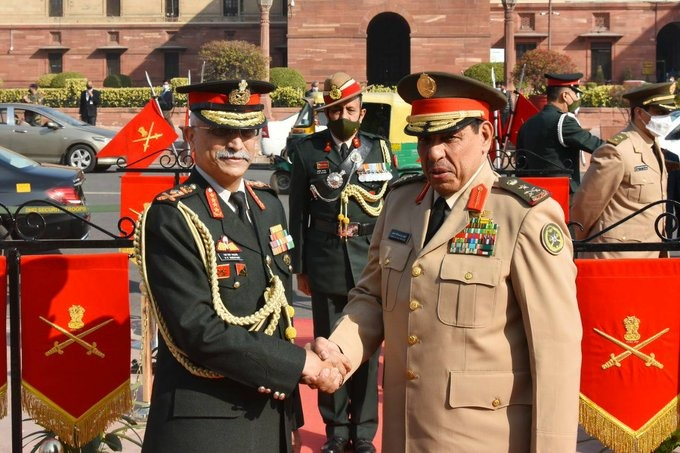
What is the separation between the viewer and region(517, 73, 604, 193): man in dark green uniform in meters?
8.47

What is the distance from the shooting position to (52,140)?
911 inches

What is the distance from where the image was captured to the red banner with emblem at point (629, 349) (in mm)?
4918

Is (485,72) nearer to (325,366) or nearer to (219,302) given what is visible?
(325,366)

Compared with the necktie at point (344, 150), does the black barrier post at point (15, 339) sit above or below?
below

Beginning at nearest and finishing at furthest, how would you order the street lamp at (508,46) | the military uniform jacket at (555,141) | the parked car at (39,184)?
the military uniform jacket at (555,141), the parked car at (39,184), the street lamp at (508,46)

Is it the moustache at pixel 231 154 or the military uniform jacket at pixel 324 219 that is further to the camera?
the military uniform jacket at pixel 324 219

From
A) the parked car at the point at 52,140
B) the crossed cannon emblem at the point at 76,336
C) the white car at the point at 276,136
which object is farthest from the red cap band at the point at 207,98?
the white car at the point at 276,136

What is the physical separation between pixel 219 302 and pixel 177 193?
1.27 ft

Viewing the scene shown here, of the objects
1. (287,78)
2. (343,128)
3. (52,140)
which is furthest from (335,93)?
(287,78)

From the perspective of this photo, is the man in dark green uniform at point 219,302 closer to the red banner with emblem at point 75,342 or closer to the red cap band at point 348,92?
the red banner with emblem at point 75,342

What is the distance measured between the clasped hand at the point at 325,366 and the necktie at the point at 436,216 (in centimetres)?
48

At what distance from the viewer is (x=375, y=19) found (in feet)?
162

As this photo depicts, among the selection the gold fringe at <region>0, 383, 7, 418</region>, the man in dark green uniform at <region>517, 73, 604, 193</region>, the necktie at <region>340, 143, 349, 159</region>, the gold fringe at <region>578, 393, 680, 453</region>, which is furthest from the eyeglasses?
the man in dark green uniform at <region>517, 73, 604, 193</region>

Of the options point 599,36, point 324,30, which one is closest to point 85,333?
point 324,30
